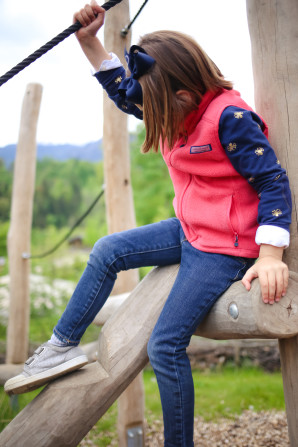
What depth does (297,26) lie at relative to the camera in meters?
1.57

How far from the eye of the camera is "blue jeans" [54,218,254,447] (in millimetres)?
1532

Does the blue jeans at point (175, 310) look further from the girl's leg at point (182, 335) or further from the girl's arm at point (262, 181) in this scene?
the girl's arm at point (262, 181)

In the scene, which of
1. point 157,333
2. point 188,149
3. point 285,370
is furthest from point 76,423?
point 188,149

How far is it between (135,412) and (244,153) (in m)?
2.10

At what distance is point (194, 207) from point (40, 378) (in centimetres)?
89

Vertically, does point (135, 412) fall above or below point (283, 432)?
above

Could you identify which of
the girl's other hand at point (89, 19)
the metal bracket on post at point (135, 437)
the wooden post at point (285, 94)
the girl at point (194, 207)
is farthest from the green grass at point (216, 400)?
the girl's other hand at point (89, 19)

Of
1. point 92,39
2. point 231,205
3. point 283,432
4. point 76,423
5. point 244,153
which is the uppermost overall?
point 92,39

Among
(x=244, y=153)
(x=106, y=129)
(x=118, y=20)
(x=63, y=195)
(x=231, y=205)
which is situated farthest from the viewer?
(x=63, y=195)

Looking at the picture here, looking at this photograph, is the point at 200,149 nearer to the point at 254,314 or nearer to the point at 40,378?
the point at 254,314

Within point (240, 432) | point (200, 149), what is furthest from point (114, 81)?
point (240, 432)

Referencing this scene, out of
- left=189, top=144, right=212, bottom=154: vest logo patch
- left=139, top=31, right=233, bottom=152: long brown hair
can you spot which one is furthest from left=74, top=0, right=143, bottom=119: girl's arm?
left=189, top=144, right=212, bottom=154: vest logo patch

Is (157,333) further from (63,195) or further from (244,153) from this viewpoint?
(63,195)

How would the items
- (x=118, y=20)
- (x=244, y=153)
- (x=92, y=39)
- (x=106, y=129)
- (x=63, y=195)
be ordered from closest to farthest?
(x=244, y=153) < (x=92, y=39) < (x=118, y=20) < (x=106, y=129) < (x=63, y=195)
